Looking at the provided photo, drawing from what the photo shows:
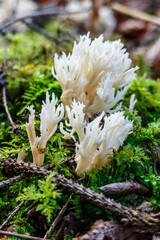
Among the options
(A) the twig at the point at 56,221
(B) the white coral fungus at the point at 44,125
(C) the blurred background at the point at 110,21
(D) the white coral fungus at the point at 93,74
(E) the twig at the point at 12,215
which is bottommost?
(A) the twig at the point at 56,221

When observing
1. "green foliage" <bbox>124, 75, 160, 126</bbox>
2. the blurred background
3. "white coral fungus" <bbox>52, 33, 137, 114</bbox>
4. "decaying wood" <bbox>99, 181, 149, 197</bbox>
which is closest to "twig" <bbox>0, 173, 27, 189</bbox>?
"decaying wood" <bbox>99, 181, 149, 197</bbox>

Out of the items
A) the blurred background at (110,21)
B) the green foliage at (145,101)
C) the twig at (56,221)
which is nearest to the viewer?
the twig at (56,221)

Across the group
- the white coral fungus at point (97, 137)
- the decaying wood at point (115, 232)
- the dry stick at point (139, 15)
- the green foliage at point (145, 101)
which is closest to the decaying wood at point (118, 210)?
the decaying wood at point (115, 232)

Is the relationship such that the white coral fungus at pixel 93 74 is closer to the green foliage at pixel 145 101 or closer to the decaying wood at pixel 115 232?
the green foliage at pixel 145 101

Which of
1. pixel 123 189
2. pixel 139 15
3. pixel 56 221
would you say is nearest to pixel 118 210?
pixel 123 189

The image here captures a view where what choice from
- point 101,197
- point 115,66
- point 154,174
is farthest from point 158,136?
point 101,197

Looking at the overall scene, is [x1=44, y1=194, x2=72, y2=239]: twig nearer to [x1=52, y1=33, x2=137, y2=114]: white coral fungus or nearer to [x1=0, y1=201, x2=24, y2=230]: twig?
[x1=0, y1=201, x2=24, y2=230]: twig

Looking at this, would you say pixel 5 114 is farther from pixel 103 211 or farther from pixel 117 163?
pixel 103 211
